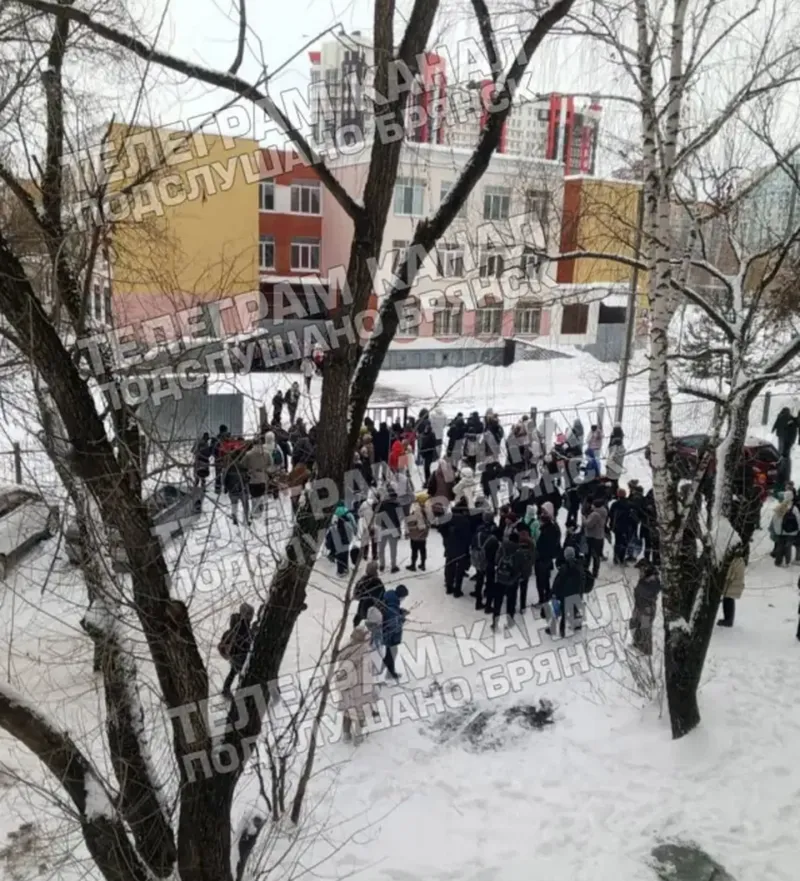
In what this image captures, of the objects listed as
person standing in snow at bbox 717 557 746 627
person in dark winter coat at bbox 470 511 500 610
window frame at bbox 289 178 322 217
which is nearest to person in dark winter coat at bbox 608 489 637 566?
person standing in snow at bbox 717 557 746 627

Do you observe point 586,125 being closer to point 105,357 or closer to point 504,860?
point 105,357

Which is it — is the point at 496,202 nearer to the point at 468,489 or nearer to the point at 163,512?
the point at 468,489

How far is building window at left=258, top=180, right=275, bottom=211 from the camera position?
28.6 metres

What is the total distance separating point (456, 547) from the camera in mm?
10227

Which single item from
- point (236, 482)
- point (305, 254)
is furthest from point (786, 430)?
point (305, 254)

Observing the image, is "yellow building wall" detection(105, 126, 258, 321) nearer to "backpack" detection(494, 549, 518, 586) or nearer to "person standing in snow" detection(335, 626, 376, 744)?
"person standing in snow" detection(335, 626, 376, 744)

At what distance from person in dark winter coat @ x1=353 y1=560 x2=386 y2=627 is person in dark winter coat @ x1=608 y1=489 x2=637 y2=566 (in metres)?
4.49

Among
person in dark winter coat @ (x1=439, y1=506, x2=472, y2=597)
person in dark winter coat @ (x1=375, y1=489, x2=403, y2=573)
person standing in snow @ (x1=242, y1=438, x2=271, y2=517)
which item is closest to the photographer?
person standing in snow @ (x1=242, y1=438, x2=271, y2=517)

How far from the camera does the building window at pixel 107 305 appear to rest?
22.2 ft

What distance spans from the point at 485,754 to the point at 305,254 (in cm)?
2565

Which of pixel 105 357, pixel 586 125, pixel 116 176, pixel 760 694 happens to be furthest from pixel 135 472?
pixel 586 125

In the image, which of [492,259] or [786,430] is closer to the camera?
[492,259]

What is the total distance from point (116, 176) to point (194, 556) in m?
6.02

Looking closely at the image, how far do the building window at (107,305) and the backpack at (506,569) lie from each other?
17.3ft
